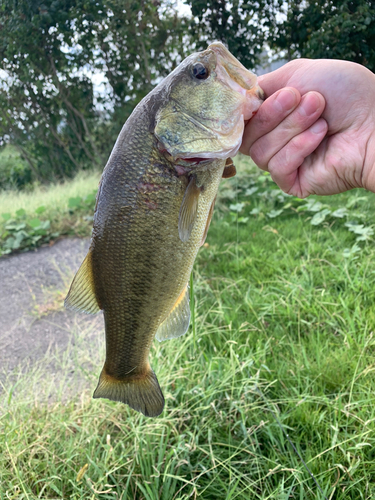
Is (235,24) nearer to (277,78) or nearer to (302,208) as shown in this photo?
(302,208)

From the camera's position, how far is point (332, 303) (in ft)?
8.76

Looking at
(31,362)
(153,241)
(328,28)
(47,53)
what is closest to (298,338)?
(153,241)

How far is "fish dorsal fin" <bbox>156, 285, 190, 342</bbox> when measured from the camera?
1.46m

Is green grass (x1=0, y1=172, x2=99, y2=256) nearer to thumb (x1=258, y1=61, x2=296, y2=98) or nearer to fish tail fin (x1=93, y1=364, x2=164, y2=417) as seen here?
fish tail fin (x1=93, y1=364, x2=164, y2=417)

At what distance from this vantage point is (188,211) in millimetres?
1247

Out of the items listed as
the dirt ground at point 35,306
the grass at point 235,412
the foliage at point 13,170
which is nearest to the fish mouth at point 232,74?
the grass at point 235,412

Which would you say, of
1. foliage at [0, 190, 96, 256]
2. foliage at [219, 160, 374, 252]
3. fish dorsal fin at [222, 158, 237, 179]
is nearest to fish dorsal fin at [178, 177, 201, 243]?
fish dorsal fin at [222, 158, 237, 179]

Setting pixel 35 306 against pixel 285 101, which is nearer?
pixel 285 101

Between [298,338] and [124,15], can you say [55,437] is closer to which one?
[298,338]

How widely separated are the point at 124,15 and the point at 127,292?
924cm

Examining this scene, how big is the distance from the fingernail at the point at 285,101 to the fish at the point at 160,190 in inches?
4.3

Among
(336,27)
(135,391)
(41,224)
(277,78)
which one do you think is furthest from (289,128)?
(336,27)

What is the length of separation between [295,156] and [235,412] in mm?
1479

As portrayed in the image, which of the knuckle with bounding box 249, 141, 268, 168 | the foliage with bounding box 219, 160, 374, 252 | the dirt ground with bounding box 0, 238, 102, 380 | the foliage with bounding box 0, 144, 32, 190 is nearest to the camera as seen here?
the knuckle with bounding box 249, 141, 268, 168
